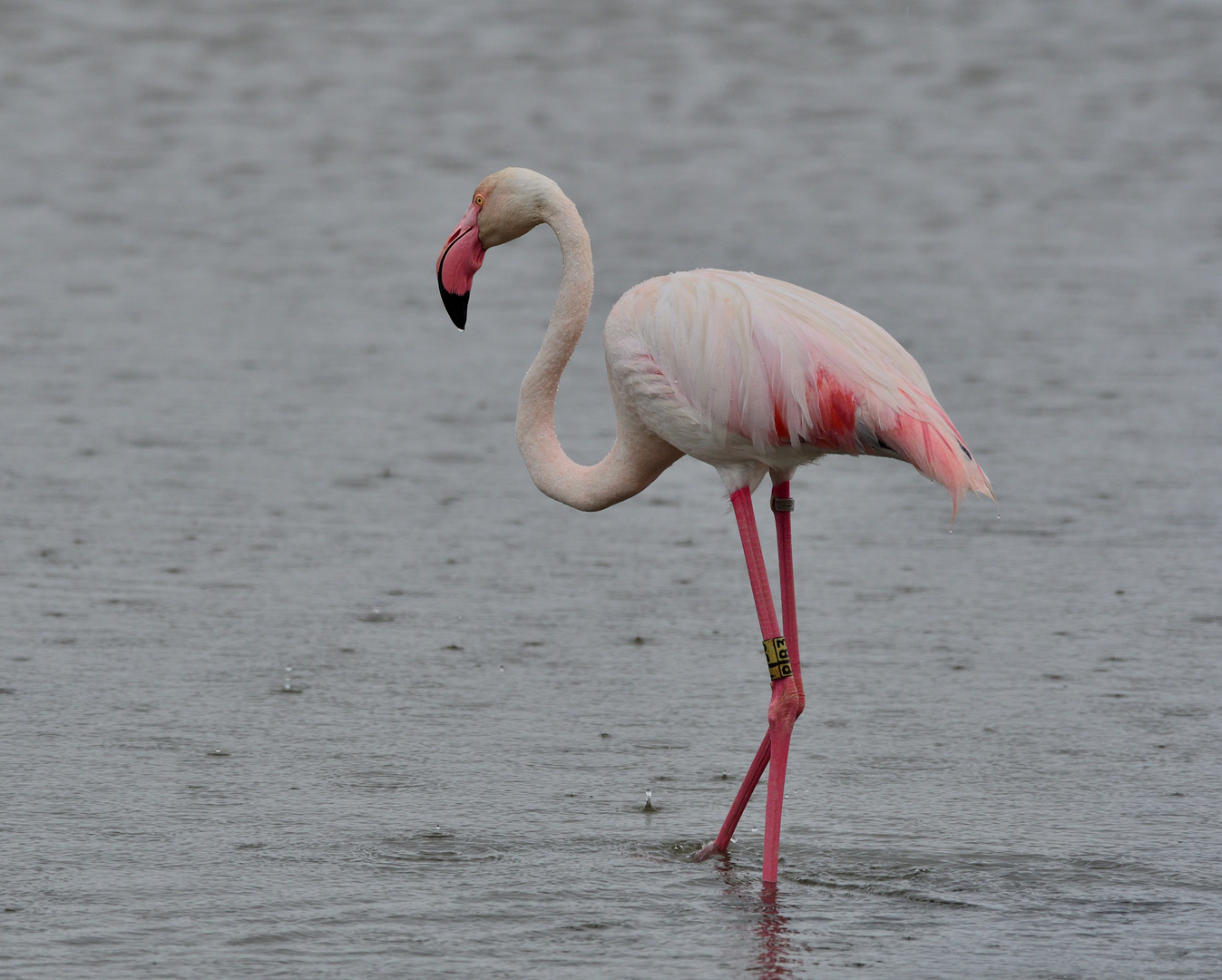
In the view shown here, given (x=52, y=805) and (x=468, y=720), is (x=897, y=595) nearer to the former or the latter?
(x=468, y=720)

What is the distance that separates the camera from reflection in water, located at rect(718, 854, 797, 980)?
4652 mm

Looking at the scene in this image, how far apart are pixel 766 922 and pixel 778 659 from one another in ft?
2.88

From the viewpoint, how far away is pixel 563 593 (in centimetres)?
781

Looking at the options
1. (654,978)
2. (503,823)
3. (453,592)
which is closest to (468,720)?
(503,823)

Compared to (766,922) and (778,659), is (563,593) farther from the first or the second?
(766,922)

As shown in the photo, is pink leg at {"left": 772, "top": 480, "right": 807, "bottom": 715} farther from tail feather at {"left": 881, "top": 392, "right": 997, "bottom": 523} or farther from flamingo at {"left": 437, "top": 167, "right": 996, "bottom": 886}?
tail feather at {"left": 881, "top": 392, "right": 997, "bottom": 523}

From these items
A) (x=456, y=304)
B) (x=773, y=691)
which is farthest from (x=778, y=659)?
(x=456, y=304)

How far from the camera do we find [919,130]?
758 inches

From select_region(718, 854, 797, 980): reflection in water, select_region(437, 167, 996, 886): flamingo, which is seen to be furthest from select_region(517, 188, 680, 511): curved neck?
select_region(718, 854, 797, 980): reflection in water

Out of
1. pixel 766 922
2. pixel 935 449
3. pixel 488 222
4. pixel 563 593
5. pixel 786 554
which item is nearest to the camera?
pixel 766 922

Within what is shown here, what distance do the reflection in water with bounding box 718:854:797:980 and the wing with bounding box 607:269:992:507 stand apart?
3.91ft

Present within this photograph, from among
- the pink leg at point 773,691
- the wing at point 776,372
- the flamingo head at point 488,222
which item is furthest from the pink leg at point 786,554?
the flamingo head at point 488,222

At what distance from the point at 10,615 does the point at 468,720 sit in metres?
2.04

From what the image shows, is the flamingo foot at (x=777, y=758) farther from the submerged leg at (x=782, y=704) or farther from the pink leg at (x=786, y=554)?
the pink leg at (x=786, y=554)
